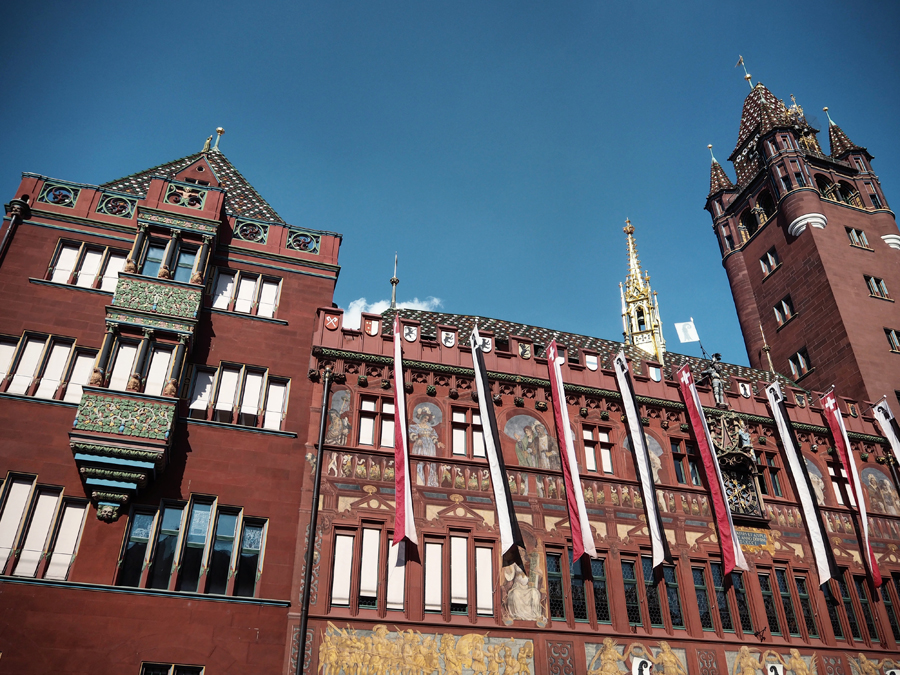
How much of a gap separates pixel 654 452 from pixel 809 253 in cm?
1934

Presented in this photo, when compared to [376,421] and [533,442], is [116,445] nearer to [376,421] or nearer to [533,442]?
[376,421]

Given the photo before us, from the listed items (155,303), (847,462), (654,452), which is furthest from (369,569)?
(847,462)

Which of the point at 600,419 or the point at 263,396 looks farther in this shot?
the point at 600,419

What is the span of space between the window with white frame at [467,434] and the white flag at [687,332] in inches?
537

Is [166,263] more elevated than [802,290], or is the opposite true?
[802,290]

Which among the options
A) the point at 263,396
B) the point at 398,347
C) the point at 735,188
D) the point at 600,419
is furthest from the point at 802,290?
the point at 263,396

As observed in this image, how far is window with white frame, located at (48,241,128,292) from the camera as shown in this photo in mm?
21438

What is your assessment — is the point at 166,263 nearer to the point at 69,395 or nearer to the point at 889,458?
the point at 69,395

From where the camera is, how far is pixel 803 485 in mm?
24703

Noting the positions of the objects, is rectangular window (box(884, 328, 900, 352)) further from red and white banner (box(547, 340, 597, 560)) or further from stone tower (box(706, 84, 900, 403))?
red and white banner (box(547, 340, 597, 560))

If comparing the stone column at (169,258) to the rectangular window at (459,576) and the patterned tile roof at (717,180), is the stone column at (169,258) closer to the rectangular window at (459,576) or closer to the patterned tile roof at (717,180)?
the rectangular window at (459,576)

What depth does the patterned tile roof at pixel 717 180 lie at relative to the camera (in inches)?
1848

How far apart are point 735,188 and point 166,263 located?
36.5 metres

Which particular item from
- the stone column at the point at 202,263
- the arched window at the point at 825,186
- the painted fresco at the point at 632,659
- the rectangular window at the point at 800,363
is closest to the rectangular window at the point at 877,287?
the rectangular window at the point at 800,363
